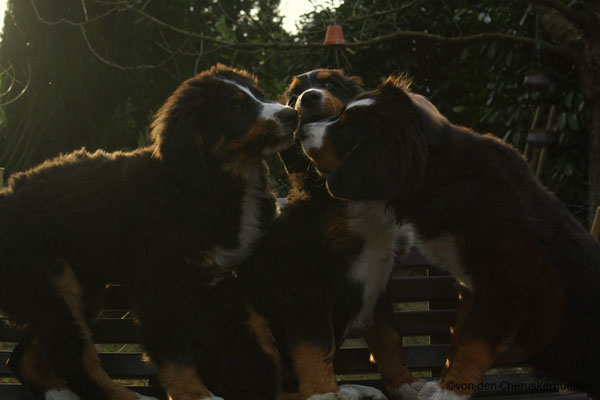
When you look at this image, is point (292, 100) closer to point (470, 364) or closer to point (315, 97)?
point (315, 97)

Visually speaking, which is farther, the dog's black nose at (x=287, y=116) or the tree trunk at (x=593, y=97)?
the tree trunk at (x=593, y=97)

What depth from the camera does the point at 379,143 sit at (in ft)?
8.51

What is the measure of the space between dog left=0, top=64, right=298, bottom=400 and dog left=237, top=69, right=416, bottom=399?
0.37 feet

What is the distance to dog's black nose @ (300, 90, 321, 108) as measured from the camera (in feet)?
10.1

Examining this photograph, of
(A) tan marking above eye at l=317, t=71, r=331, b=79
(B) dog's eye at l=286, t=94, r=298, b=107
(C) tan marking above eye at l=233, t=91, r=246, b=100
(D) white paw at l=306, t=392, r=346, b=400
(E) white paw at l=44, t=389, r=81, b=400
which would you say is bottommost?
(D) white paw at l=306, t=392, r=346, b=400

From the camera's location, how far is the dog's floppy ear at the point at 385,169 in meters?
2.55

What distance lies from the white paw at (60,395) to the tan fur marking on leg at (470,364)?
1.49 metres

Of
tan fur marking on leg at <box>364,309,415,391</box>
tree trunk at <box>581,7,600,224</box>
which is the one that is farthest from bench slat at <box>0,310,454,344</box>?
tree trunk at <box>581,7,600,224</box>

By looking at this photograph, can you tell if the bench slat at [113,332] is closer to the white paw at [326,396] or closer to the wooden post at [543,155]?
the white paw at [326,396]

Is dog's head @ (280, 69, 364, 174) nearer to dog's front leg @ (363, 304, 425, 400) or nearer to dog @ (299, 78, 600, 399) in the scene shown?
dog @ (299, 78, 600, 399)

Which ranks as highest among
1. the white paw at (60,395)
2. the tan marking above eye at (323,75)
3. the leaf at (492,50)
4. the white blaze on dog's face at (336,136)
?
the leaf at (492,50)

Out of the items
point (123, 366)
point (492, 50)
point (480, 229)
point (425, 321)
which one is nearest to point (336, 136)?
point (480, 229)

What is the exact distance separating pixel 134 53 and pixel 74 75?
93 cm

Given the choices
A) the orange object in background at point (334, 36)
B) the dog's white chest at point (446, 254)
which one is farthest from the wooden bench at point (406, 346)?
the orange object in background at point (334, 36)
